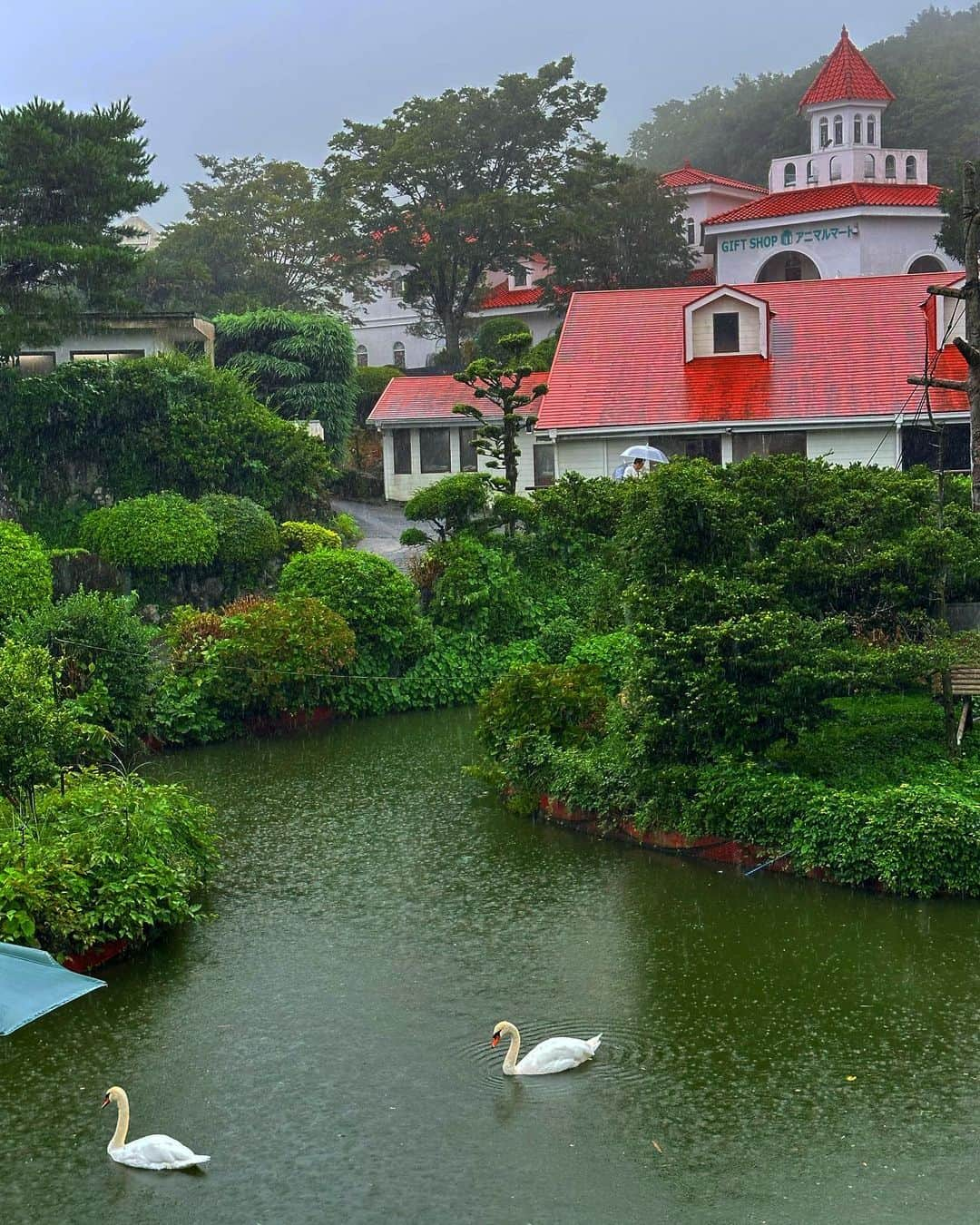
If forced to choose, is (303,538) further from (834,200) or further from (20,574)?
(834,200)

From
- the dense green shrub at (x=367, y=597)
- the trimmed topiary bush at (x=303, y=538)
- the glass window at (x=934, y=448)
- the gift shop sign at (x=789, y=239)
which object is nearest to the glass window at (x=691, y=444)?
the glass window at (x=934, y=448)

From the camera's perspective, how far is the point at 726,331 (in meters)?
37.4

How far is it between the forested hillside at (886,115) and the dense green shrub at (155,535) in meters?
36.3

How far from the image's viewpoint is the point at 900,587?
18656 millimetres

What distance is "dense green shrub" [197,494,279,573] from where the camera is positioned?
109 ft

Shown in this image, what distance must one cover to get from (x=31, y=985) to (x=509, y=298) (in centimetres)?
4828

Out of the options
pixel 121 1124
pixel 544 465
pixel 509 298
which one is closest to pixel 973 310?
pixel 121 1124

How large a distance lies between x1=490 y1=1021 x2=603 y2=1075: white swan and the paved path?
75.1 feet

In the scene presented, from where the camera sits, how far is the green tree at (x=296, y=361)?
4425cm

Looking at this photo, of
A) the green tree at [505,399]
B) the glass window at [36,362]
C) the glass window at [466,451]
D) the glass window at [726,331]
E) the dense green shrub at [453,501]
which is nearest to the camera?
the dense green shrub at [453,501]

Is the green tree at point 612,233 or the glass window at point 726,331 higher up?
the green tree at point 612,233

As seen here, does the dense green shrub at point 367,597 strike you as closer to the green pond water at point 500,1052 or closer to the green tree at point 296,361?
the green pond water at point 500,1052

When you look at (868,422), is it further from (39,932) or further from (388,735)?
(39,932)

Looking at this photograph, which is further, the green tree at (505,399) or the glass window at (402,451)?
the glass window at (402,451)
